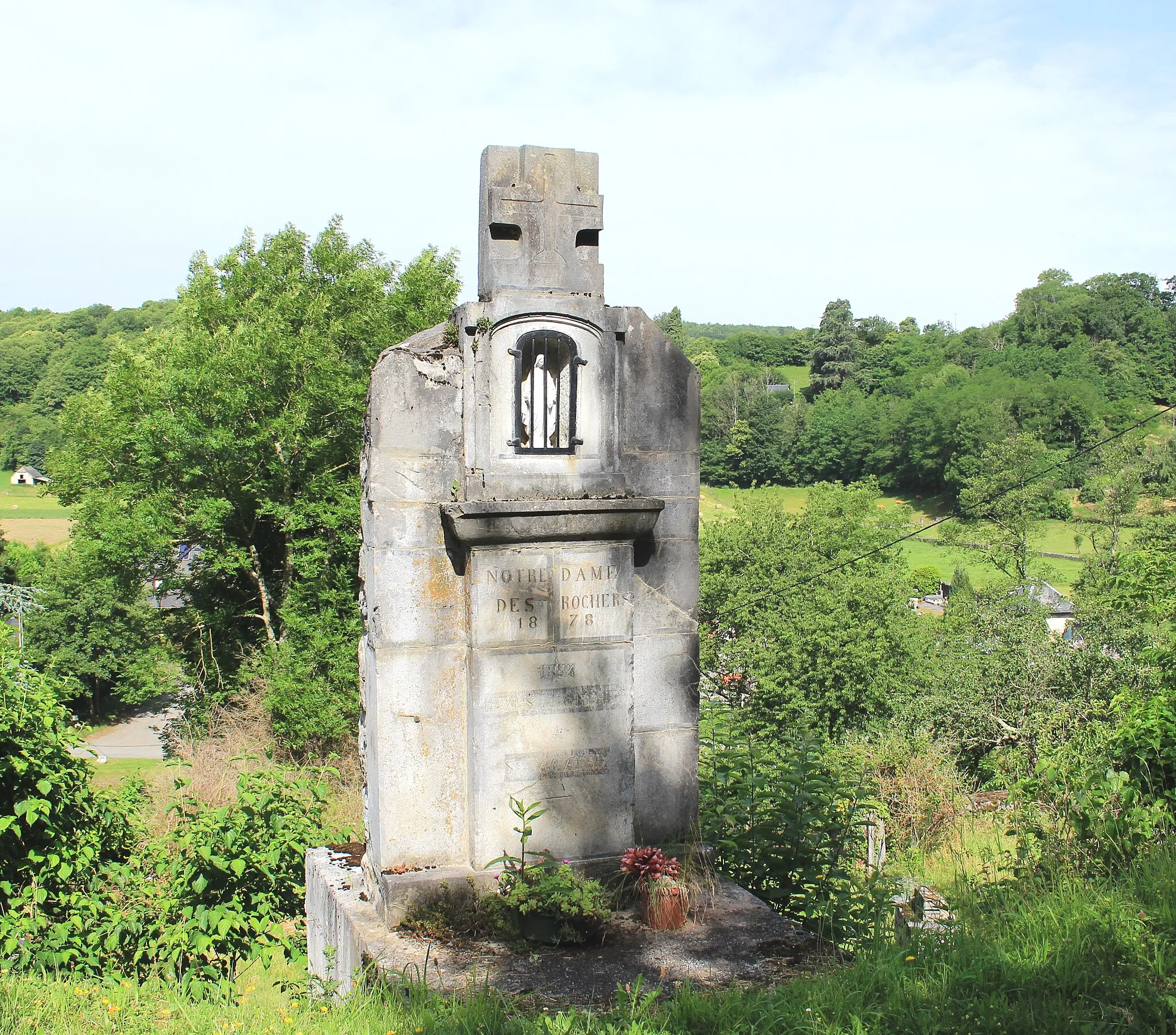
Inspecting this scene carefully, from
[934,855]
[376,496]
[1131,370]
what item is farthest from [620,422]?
[1131,370]

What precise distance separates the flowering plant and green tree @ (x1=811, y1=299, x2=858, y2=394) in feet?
282

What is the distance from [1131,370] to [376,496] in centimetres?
7639

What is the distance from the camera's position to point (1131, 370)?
6994cm

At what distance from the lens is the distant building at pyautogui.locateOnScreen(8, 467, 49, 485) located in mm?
63031

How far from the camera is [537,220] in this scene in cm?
527

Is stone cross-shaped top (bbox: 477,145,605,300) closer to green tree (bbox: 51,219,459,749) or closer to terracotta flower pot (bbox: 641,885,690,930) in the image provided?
terracotta flower pot (bbox: 641,885,690,930)

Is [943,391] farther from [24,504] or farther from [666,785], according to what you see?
[666,785]

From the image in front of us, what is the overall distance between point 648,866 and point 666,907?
27 centimetres

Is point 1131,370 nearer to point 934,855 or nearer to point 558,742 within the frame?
point 934,855

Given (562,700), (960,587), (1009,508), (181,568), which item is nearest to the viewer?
(562,700)

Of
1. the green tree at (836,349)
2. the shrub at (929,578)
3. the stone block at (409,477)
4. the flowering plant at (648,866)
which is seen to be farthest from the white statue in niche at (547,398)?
the green tree at (836,349)

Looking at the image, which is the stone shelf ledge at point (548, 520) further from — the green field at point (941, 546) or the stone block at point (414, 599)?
the green field at point (941, 546)

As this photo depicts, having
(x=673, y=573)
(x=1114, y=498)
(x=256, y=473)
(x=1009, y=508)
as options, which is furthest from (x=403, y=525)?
(x=1114, y=498)

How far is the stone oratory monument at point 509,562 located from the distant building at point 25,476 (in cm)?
6508
